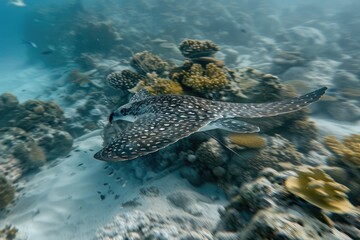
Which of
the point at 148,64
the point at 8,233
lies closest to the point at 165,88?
the point at 148,64

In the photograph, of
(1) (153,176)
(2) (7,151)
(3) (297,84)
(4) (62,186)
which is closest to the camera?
(1) (153,176)

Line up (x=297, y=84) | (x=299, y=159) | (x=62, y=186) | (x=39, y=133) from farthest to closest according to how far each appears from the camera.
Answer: (x=297, y=84) → (x=39, y=133) → (x=62, y=186) → (x=299, y=159)

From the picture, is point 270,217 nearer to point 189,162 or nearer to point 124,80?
point 189,162

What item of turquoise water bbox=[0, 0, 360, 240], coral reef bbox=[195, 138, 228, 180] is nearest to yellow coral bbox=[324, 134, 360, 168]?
turquoise water bbox=[0, 0, 360, 240]

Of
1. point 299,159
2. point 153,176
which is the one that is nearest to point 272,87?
point 299,159

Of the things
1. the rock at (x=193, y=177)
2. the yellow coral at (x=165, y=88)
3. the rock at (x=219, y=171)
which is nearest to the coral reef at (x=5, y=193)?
the yellow coral at (x=165, y=88)

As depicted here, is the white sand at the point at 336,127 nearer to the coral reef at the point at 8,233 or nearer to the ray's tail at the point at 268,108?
the ray's tail at the point at 268,108

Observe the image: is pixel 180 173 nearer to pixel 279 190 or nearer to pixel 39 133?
pixel 279 190

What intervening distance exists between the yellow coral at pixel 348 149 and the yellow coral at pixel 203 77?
300cm

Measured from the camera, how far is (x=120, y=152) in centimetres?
369

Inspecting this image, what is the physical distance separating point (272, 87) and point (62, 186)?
6169mm

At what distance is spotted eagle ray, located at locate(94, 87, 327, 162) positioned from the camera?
3750 mm

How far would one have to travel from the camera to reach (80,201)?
551 centimetres

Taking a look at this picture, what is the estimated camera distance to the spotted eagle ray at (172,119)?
12.3 ft
